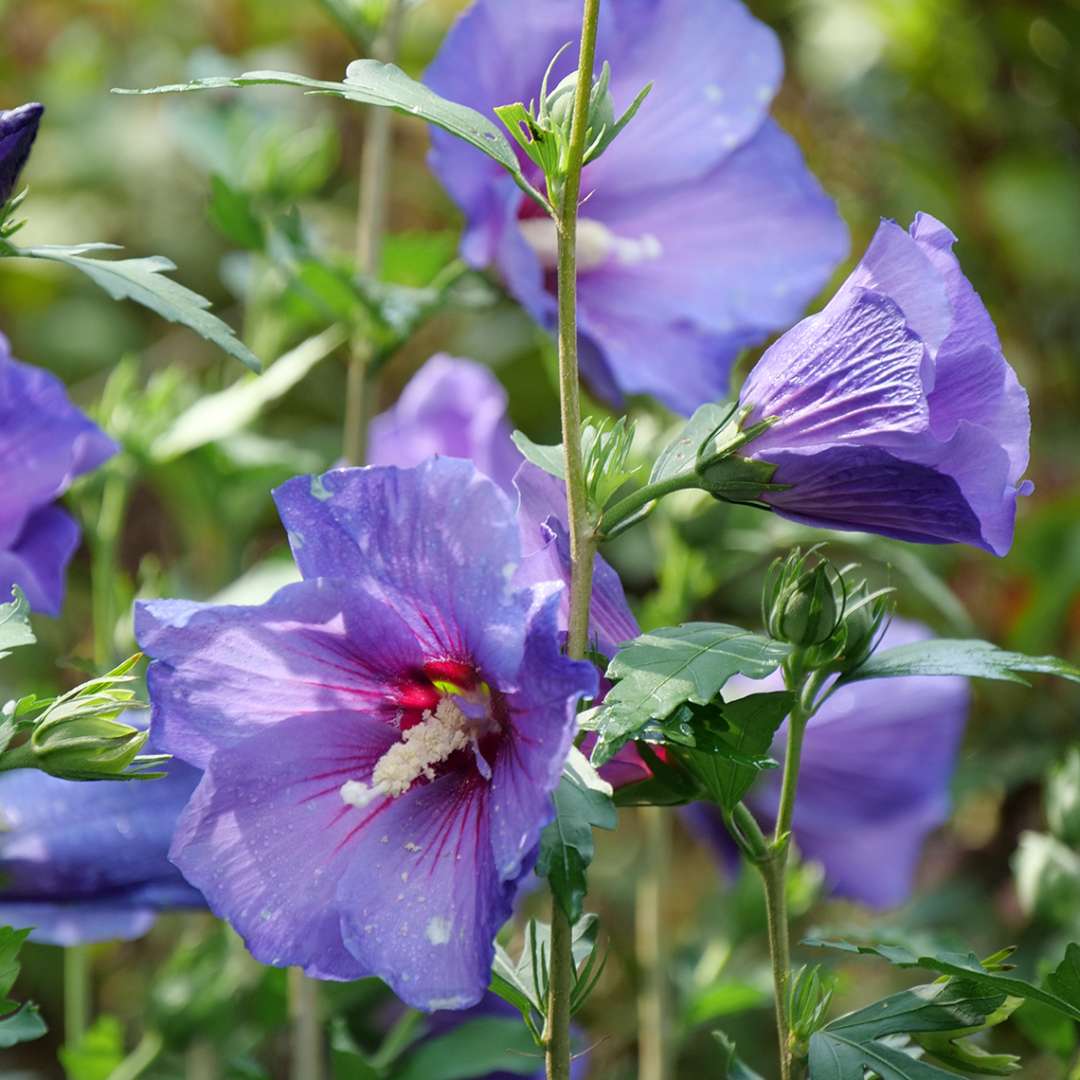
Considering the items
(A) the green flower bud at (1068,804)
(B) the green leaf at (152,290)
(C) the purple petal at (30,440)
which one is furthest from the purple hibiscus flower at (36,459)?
(A) the green flower bud at (1068,804)

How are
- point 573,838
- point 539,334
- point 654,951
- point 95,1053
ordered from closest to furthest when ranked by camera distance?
1. point 573,838
2. point 95,1053
3. point 654,951
4. point 539,334

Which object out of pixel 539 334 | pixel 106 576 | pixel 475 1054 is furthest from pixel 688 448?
pixel 539 334

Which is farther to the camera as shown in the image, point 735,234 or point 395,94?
point 735,234

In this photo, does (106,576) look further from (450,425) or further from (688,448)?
(688,448)

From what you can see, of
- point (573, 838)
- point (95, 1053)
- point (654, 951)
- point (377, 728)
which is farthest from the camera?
point (654, 951)

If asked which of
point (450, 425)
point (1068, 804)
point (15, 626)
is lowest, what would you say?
point (1068, 804)

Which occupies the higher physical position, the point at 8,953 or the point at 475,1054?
the point at 8,953

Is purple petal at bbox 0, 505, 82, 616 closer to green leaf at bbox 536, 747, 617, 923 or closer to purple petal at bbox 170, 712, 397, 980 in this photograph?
purple petal at bbox 170, 712, 397, 980
